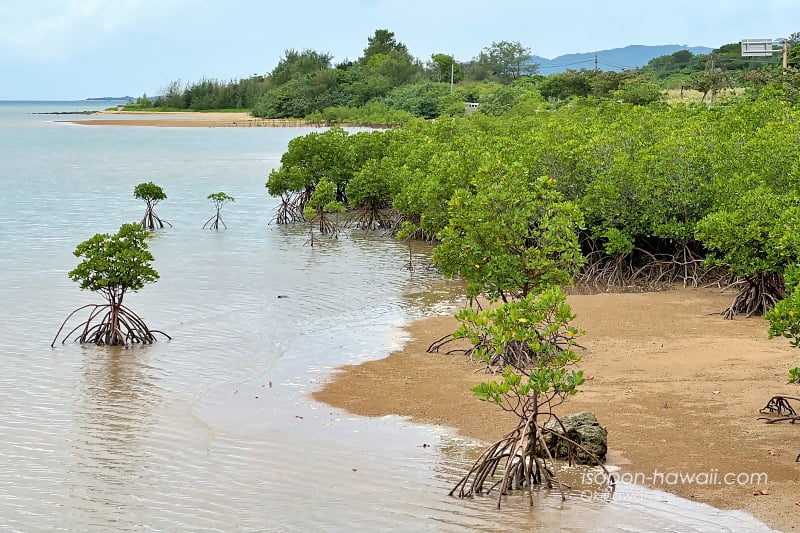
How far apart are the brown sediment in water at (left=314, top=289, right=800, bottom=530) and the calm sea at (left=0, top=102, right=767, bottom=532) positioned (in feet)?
1.35

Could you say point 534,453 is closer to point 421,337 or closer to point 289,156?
point 421,337

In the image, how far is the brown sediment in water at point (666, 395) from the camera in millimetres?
9453

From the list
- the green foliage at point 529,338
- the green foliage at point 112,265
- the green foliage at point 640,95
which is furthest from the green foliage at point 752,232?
the green foliage at point 640,95

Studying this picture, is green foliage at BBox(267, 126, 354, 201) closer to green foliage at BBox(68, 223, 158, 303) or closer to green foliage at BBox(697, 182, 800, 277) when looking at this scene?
green foliage at BBox(68, 223, 158, 303)

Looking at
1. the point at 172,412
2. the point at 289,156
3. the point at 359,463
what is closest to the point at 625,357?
the point at 359,463

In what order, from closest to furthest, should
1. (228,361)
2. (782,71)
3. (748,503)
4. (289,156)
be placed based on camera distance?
(748,503) → (228,361) → (289,156) → (782,71)

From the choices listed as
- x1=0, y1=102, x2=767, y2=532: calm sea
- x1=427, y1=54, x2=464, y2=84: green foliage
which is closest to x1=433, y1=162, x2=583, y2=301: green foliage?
x1=0, y1=102, x2=767, y2=532: calm sea

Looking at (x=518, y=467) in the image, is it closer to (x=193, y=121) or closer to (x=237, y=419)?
(x=237, y=419)

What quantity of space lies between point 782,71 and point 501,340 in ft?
105

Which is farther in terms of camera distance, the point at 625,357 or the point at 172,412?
the point at 625,357

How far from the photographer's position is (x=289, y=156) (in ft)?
107

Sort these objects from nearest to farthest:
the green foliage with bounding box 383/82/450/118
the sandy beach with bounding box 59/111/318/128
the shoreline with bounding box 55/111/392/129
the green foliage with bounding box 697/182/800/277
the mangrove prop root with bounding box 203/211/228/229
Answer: the green foliage with bounding box 697/182/800/277 < the mangrove prop root with bounding box 203/211/228/229 < the green foliage with bounding box 383/82/450/118 < the shoreline with bounding box 55/111/392/129 < the sandy beach with bounding box 59/111/318/128

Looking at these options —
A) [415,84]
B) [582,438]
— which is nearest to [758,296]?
[582,438]

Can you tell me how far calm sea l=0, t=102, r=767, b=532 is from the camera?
29.9 feet
